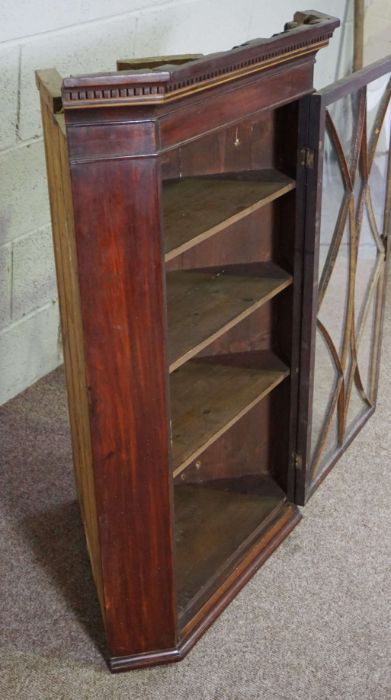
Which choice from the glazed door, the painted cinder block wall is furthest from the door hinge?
the painted cinder block wall

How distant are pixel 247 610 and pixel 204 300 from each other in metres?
0.75

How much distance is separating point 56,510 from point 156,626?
644mm

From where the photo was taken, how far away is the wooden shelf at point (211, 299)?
1.91 metres

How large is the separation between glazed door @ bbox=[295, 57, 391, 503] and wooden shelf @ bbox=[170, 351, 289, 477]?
12cm

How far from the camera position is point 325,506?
2545 mm

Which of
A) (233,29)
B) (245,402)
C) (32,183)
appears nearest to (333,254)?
(245,402)

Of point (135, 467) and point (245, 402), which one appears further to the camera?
point (245, 402)

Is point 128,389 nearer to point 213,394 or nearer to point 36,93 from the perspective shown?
point 213,394

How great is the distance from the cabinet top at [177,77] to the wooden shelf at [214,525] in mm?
1150

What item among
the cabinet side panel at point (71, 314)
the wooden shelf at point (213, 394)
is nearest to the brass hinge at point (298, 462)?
the wooden shelf at point (213, 394)

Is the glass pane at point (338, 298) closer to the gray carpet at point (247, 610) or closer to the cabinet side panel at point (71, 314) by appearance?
the gray carpet at point (247, 610)

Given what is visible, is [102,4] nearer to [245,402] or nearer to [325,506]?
[245,402]

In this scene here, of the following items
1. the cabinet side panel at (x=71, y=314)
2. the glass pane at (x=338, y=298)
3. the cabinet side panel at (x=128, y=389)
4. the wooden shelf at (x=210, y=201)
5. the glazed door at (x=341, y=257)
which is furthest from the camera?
the glass pane at (x=338, y=298)

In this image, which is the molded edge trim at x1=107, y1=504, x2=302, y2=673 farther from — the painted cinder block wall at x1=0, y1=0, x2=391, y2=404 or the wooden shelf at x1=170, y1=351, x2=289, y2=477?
the painted cinder block wall at x1=0, y1=0, x2=391, y2=404
